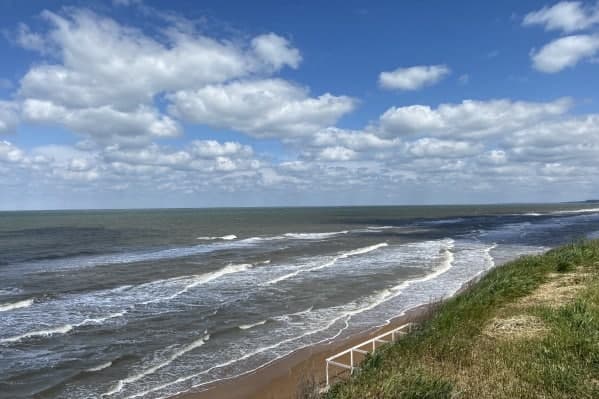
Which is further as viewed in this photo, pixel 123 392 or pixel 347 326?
pixel 347 326

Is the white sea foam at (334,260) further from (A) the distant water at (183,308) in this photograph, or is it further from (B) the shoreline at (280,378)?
(B) the shoreline at (280,378)

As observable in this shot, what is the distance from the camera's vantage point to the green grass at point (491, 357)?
6645 mm

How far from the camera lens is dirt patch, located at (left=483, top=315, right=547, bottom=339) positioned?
9.32 meters

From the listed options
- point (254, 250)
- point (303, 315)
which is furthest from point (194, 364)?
point (254, 250)

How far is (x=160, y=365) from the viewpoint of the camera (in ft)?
45.5

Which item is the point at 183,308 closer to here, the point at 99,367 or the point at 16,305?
the point at 99,367

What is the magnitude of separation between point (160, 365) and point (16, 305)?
13107 millimetres

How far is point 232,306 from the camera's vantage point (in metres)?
21.2

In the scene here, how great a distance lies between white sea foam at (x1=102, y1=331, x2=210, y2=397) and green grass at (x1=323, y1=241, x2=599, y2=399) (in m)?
7.79

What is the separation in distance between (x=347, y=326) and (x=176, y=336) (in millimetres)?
6918

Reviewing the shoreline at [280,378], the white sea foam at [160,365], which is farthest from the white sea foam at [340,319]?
the white sea foam at [160,365]

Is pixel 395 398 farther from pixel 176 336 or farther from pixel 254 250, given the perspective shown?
pixel 254 250

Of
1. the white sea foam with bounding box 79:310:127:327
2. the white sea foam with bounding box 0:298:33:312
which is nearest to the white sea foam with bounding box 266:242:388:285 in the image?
the white sea foam with bounding box 79:310:127:327

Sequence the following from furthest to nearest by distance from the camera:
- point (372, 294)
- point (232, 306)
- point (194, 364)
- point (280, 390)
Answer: point (372, 294), point (232, 306), point (194, 364), point (280, 390)
